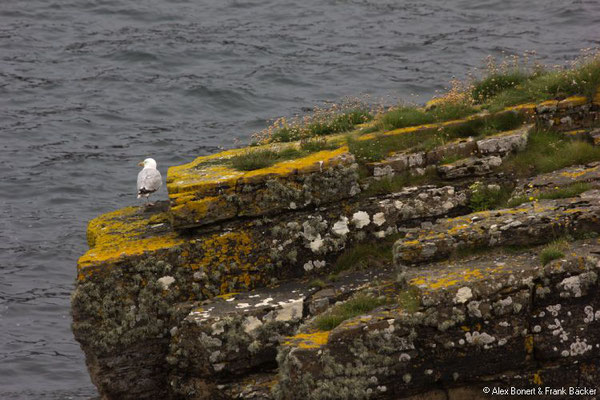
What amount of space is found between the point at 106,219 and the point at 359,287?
428 centimetres

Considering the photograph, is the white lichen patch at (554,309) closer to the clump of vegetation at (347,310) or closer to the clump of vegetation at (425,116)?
the clump of vegetation at (347,310)

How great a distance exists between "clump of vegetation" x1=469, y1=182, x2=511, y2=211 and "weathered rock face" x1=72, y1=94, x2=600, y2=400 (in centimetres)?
11

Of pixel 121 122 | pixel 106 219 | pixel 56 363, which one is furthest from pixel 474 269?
pixel 121 122

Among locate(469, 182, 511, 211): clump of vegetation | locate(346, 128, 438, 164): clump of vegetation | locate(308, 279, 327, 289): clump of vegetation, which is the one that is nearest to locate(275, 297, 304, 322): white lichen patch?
locate(308, 279, 327, 289): clump of vegetation

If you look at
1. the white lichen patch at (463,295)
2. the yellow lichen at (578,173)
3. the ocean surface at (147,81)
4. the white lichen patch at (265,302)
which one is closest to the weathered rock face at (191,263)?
the white lichen patch at (265,302)

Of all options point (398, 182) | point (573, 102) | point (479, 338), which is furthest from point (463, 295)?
point (573, 102)

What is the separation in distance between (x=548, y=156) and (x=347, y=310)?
13.7 ft

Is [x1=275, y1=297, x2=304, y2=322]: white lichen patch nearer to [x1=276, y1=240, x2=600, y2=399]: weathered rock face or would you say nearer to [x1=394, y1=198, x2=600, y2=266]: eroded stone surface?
[x1=276, y1=240, x2=600, y2=399]: weathered rock face

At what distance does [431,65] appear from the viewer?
29.4m

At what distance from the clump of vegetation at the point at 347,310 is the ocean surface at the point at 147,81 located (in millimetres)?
7660

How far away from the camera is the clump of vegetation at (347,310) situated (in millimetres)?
9805

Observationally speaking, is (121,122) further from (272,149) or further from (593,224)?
(593,224)

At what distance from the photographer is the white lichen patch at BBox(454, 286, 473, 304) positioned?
938 cm

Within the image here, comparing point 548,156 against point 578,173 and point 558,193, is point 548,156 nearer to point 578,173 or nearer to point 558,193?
point 578,173
